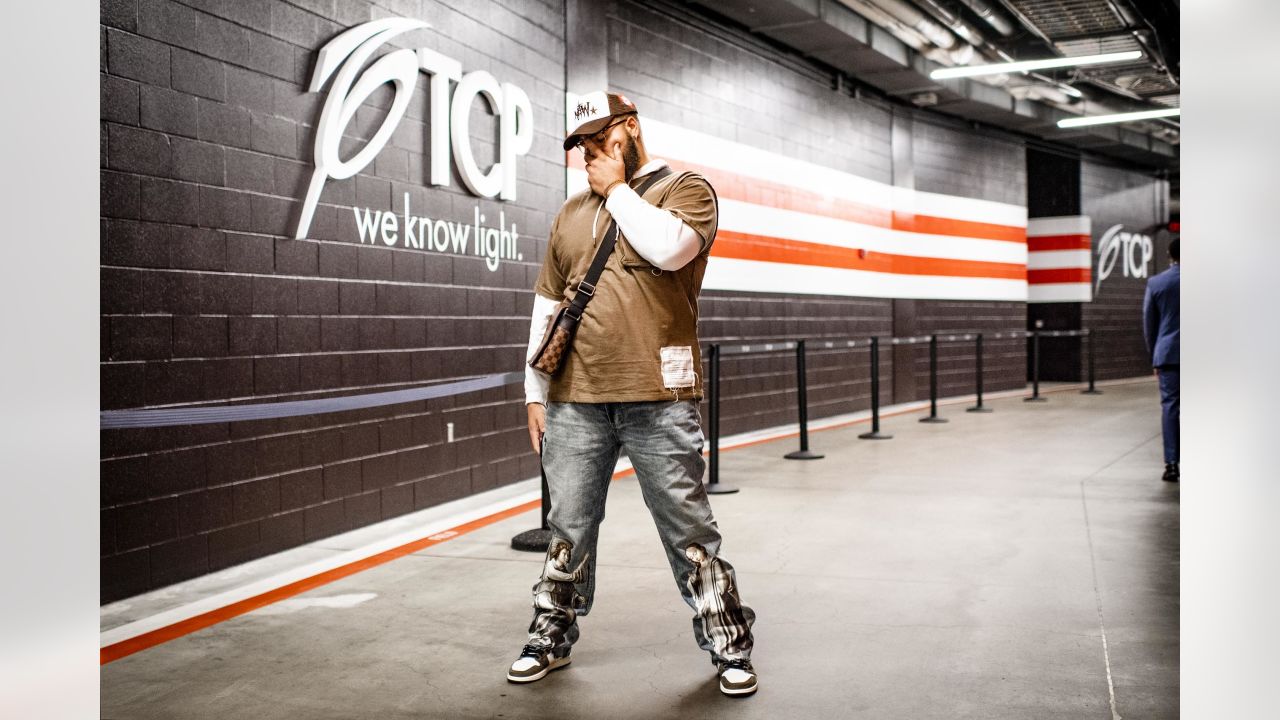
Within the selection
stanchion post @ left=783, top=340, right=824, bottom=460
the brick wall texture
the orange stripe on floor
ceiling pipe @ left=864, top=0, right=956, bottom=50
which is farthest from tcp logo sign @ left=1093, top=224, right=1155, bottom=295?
the orange stripe on floor

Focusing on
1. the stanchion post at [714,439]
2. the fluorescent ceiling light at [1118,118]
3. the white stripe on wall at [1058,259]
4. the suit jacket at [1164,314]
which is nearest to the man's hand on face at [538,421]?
the stanchion post at [714,439]

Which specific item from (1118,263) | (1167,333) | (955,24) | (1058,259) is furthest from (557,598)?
(1118,263)

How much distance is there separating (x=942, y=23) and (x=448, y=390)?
6.73 meters

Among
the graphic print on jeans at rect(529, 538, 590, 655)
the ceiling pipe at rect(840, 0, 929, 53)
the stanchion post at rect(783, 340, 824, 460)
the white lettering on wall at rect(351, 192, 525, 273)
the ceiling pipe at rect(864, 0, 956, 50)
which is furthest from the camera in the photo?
the ceiling pipe at rect(840, 0, 929, 53)

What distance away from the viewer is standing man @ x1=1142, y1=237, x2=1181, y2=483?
238 inches

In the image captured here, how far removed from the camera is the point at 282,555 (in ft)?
15.3

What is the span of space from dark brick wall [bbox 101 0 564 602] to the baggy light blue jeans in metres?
1.93

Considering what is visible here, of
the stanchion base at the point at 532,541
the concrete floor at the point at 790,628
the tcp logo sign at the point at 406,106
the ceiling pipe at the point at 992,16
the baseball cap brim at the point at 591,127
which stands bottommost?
the concrete floor at the point at 790,628

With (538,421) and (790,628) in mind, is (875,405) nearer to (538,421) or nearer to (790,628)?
(790,628)

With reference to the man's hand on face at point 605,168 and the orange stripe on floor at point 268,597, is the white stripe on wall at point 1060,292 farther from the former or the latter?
the man's hand on face at point 605,168

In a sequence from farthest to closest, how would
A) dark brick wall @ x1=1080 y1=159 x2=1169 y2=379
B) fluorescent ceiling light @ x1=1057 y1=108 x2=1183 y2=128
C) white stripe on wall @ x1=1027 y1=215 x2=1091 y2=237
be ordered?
1. dark brick wall @ x1=1080 y1=159 x2=1169 y2=379
2. white stripe on wall @ x1=1027 y1=215 x2=1091 y2=237
3. fluorescent ceiling light @ x1=1057 y1=108 x2=1183 y2=128

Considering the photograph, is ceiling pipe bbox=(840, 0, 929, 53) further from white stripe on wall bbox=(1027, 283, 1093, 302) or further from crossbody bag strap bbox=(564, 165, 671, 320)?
white stripe on wall bbox=(1027, 283, 1093, 302)

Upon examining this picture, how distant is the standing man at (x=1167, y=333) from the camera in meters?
6.04

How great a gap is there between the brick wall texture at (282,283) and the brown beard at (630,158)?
2.09 metres
